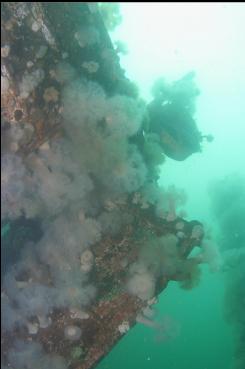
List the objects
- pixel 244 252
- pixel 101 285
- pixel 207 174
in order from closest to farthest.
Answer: pixel 101 285 → pixel 244 252 → pixel 207 174

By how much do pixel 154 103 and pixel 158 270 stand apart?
3784mm

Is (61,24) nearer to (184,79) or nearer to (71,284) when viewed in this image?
(71,284)

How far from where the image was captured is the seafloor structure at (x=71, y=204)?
14.3 feet

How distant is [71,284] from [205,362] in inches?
1709

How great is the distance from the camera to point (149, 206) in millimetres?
5828

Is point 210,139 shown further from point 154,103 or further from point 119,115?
point 119,115

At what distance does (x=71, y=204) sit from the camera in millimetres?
4836

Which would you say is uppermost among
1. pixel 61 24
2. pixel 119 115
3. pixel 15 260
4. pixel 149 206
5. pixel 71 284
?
pixel 61 24

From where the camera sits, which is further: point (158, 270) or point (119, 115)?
point (158, 270)

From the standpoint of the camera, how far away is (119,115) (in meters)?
4.87

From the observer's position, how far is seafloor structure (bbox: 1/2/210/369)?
434cm

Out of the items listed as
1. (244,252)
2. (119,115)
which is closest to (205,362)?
(244,252)

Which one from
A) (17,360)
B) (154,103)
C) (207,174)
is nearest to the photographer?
(17,360)

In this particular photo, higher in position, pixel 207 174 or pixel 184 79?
pixel 207 174
